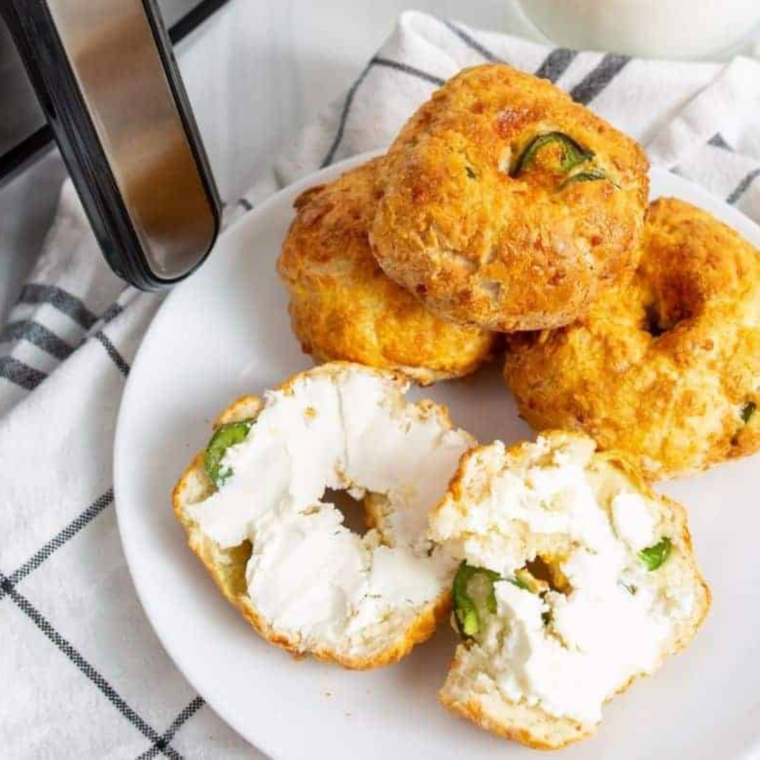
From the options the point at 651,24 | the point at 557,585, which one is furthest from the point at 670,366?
the point at 651,24

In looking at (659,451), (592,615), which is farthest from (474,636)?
(659,451)

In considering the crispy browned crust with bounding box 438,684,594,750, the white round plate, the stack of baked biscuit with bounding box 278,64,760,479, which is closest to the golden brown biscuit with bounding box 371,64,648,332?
the stack of baked biscuit with bounding box 278,64,760,479

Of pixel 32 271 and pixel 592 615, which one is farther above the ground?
pixel 32 271

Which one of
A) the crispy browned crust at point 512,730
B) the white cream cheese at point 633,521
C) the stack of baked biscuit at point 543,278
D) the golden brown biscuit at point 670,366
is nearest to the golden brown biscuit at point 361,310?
the stack of baked biscuit at point 543,278

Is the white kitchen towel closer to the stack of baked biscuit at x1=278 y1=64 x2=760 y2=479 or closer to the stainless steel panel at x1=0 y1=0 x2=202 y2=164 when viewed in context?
the stainless steel panel at x1=0 y1=0 x2=202 y2=164

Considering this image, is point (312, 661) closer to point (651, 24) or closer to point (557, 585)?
point (557, 585)

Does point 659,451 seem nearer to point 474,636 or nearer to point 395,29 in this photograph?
point 474,636

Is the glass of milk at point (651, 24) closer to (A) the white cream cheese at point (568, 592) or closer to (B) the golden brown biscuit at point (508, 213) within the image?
(B) the golden brown biscuit at point (508, 213)
